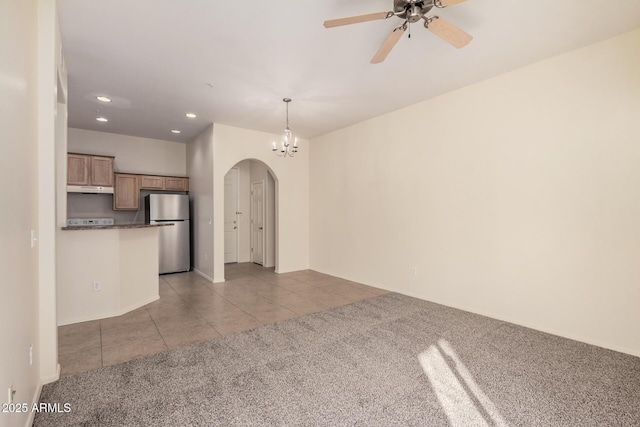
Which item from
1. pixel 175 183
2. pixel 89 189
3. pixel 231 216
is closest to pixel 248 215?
pixel 231 216

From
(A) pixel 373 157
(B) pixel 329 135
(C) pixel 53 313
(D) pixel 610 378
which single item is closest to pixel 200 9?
(C) pixel 53 313

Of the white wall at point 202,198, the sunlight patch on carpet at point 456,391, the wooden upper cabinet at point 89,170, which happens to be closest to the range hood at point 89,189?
the wooden upper cabinet at point 89,170

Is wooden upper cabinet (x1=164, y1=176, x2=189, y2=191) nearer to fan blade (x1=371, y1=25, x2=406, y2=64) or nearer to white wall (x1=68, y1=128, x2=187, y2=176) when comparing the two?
white wall (x1=68, y1=128, x2=187, y2=176)

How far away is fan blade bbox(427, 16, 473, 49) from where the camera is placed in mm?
2105

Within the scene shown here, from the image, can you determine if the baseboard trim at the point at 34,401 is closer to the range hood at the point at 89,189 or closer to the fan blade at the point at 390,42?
the fan blade at the point at 390,42

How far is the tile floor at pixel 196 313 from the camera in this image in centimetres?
281

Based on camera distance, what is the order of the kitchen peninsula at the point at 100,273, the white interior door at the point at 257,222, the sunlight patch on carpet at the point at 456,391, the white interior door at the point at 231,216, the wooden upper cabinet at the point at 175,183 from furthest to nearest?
the white interior door at the point at 231,216, the white interior door at the point at 257,222, the wooden upper cabinet at the point at 175,183, the kitchen peninsula at the point at 100,273, the sunlight patch on carpet at the point at 456,391

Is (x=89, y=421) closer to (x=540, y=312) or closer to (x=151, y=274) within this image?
(x=151, y=274)

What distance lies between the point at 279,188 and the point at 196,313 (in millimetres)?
3139

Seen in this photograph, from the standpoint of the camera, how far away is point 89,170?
5504 millimetres

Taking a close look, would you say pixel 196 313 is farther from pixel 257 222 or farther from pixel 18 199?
pixel 257 222

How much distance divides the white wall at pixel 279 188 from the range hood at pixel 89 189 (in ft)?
7.14

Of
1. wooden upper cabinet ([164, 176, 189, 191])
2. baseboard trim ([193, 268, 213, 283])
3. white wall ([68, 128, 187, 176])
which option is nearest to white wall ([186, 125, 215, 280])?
baseboard trim ([193, 268, 213, 283])

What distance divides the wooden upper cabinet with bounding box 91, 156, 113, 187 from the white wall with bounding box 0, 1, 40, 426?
4056mm
